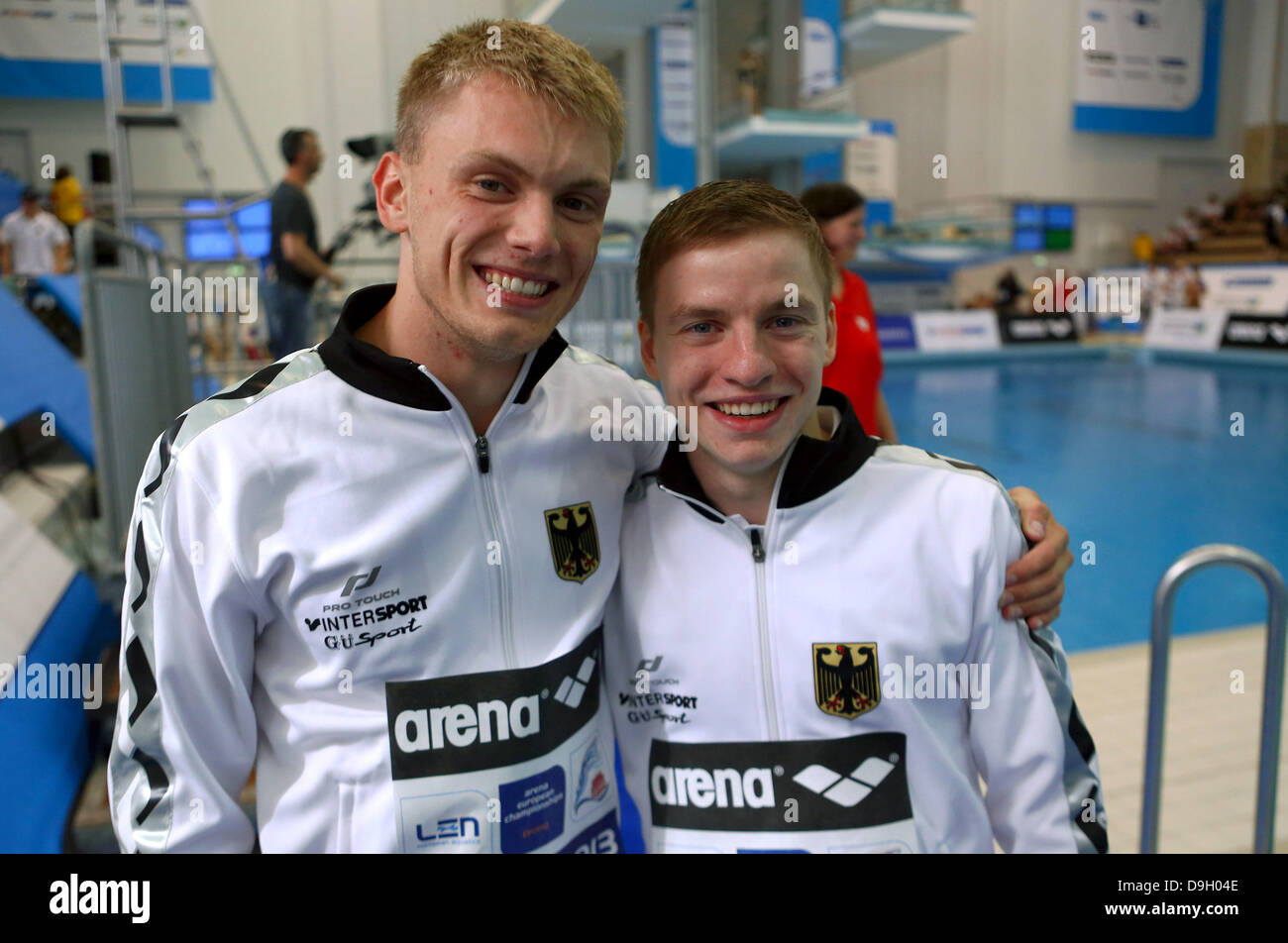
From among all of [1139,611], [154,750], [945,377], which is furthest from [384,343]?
[945,377]

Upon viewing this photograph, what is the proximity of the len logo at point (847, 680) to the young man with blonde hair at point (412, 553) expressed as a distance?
223mm

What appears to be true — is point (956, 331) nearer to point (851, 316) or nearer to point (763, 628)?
point (851, 316)

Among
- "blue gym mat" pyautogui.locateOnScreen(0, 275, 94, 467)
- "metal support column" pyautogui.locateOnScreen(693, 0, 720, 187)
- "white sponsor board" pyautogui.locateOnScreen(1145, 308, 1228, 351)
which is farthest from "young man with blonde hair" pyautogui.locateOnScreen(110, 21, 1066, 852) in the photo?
"white sponsor board" pyautogui.locateOnScreen(1145, 308, 1228, 351)

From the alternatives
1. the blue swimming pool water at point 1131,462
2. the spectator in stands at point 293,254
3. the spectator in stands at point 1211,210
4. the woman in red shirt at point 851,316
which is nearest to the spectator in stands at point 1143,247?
the spectator in stands at point 1211,210

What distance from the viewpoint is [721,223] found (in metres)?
0.96

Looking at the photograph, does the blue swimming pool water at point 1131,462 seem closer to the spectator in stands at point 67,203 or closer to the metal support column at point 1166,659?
the metal support column at point 1166,659

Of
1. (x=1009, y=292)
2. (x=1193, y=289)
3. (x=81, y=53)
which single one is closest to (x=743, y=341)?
(x=81, y=53)

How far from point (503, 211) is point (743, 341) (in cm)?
31

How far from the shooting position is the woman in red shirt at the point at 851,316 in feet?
7.26

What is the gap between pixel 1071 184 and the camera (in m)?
14.5

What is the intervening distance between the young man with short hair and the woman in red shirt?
1163mm
